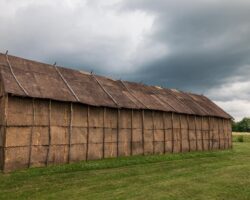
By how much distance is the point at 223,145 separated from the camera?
43688 mm

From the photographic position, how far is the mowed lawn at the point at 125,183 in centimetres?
1334

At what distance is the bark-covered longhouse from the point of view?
67.9ft

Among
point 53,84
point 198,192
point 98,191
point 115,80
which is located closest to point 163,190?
point 198,192

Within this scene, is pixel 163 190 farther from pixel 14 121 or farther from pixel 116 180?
pixel 14 121

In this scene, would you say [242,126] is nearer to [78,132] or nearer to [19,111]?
[78,132]

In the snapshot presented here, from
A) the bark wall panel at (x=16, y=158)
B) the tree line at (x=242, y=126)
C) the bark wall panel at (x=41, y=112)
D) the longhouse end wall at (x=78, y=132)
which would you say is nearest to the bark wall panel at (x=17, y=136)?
the longhouse end wall at (x=78, y=132)

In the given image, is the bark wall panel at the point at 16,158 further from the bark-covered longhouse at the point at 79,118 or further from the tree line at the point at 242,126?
the tree line at the point at 242,126

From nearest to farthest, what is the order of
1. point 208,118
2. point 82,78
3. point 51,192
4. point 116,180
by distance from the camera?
point 51,192, point 116,180, point 82,78, point 208,118

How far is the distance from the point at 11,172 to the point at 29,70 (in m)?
8.45

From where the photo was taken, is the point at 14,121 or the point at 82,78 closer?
the point at 14,121

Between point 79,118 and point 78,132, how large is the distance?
3.45 feet

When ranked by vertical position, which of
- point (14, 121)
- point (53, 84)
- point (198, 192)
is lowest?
point (198, 192)

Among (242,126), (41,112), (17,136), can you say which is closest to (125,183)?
(17,136)

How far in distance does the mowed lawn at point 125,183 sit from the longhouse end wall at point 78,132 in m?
1.98
